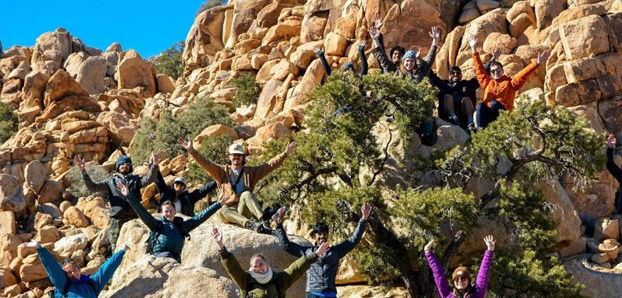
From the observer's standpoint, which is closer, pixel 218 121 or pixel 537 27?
pixel 537 27

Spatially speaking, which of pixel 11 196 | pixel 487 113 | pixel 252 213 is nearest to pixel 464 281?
pixel 252 213

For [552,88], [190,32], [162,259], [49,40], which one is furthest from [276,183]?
[49,40]

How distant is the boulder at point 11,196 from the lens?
26.9 meters

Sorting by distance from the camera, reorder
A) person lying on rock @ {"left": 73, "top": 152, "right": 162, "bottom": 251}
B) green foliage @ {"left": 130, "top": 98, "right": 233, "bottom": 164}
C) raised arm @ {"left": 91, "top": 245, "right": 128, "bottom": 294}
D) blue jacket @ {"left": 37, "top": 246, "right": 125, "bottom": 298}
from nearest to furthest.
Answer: blue jacket @ {"left": 37, "top": 246, "right": 125, "bottom": 298}, raised arm @ {"left": 91, "top": 245, "right": 128, "bottom": 294}, person lying on rock @ {"left": 73, "top": 152, "right": 162, "bottom": 251}, green foliage @ {"left": 130, "top": 98, "right": 233, "bottom": 164}

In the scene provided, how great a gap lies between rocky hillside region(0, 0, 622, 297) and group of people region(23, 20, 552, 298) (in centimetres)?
46

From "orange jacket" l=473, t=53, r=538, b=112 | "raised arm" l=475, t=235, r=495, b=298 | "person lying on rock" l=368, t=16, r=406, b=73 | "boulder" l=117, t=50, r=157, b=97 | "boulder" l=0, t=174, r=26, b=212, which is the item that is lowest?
"raised arm" l=475, t=235, r=495, b=298

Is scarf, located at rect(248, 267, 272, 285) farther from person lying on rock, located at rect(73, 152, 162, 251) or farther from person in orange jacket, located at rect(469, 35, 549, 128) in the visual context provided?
person in orange jacket, located at rect(469, 35, 549, 128)

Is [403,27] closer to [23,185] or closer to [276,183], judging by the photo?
[23,185]

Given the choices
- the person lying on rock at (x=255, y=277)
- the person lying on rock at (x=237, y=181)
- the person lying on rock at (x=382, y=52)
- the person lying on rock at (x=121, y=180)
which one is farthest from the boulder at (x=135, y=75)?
the person lying on rock at (x=255, y=277)

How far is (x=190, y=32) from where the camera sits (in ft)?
158

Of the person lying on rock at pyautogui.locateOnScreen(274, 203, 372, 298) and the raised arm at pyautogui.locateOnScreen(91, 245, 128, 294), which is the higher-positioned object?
Answer: the raised arm at pyautogui.locateOnScreen(91, 245, 128, 294)

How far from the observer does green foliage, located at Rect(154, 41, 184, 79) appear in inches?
2092

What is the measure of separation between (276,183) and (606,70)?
46.3ft

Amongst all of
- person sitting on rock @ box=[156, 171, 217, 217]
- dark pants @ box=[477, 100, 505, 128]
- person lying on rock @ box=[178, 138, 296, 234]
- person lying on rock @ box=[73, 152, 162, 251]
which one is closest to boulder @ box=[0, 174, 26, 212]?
person lying on rock @ box=[73, 152, 162, 251]
